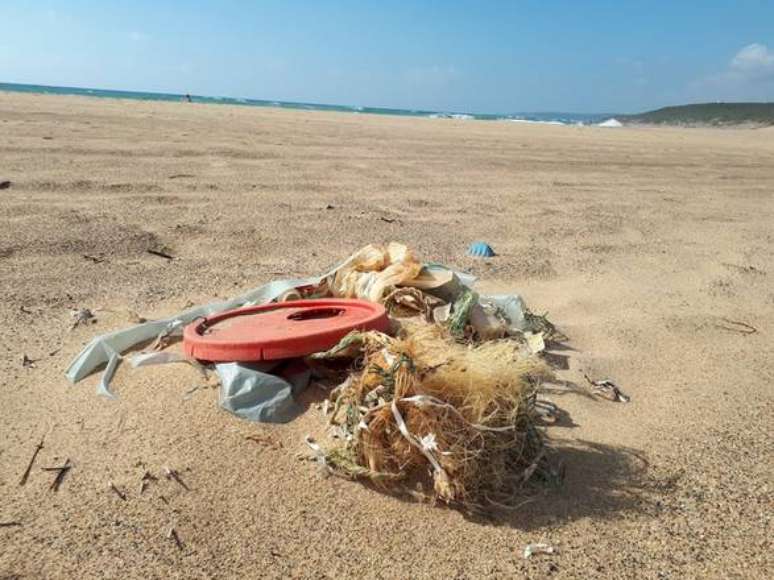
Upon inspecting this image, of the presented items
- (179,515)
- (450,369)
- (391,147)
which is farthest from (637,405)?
(391,147)

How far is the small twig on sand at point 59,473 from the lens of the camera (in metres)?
1.78

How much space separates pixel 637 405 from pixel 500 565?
3.62 ft

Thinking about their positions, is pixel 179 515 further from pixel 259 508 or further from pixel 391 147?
pixel 391 147

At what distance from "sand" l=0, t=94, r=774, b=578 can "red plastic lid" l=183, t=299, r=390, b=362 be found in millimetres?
163

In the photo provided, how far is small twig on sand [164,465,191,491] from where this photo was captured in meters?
1.78

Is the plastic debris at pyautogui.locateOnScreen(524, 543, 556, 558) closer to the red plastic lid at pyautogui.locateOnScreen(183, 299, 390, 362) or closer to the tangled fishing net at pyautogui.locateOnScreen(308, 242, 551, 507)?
the tangled fishing net at pyautogui.locateOnScreen(308, 242, 551, 507)

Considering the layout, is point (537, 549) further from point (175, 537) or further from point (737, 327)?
point (737, 327)

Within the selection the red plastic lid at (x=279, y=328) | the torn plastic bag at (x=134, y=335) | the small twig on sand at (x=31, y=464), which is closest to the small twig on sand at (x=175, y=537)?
the small twig on sand at (x=31, y=464)

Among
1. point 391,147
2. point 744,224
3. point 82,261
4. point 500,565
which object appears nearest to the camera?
point 500,565

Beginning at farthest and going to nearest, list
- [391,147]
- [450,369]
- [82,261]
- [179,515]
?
1. [391,147]
2. [82,261]
3. [450,369]
4. [179,515]

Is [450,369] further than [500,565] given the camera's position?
Yes

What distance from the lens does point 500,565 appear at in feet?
5.17

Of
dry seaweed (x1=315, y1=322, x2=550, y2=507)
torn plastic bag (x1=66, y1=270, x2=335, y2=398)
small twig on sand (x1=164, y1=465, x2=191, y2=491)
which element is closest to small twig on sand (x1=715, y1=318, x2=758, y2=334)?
dry seaweed (x1=315, y1=322, x2=550, y2=507)

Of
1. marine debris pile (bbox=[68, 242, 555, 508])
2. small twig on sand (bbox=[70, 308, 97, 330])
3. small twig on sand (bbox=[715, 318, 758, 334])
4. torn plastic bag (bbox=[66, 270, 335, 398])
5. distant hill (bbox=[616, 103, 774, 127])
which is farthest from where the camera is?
distant hill (bbox=[616, 103, 774, 127])
